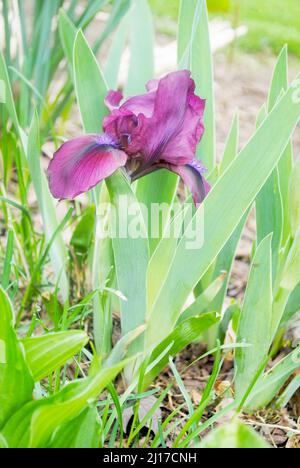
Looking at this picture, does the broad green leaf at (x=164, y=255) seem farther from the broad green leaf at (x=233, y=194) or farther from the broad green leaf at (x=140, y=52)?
the broad green leaf at (x=140, y=52)

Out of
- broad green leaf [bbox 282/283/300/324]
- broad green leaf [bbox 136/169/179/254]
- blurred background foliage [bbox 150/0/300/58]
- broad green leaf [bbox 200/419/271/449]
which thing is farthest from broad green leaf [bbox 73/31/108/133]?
blurred background foliage [bbox 150/0/300/58]

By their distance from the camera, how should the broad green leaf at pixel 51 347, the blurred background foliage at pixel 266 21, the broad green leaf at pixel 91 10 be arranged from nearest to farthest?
the broad green leaf at pixel 51 347 → the broad green leaf at pixel 91 10 → the blurred background foliage at pixel 266 21

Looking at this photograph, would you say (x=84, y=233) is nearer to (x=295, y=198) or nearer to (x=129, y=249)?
(x=129, y=249)

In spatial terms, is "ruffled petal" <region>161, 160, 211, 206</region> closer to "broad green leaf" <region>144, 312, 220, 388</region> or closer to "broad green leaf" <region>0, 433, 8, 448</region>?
"broad green leaf" <region>144, 312, 220, 388</region>

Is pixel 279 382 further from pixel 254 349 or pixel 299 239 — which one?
pixel 299 239

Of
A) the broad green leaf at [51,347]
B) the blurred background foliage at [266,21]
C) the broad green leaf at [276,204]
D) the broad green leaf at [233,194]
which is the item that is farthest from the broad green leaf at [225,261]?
the blurred background foliage at [266,21]

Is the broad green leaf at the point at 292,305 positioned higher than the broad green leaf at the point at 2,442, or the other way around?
the broad green leaf at the point at 292,305
